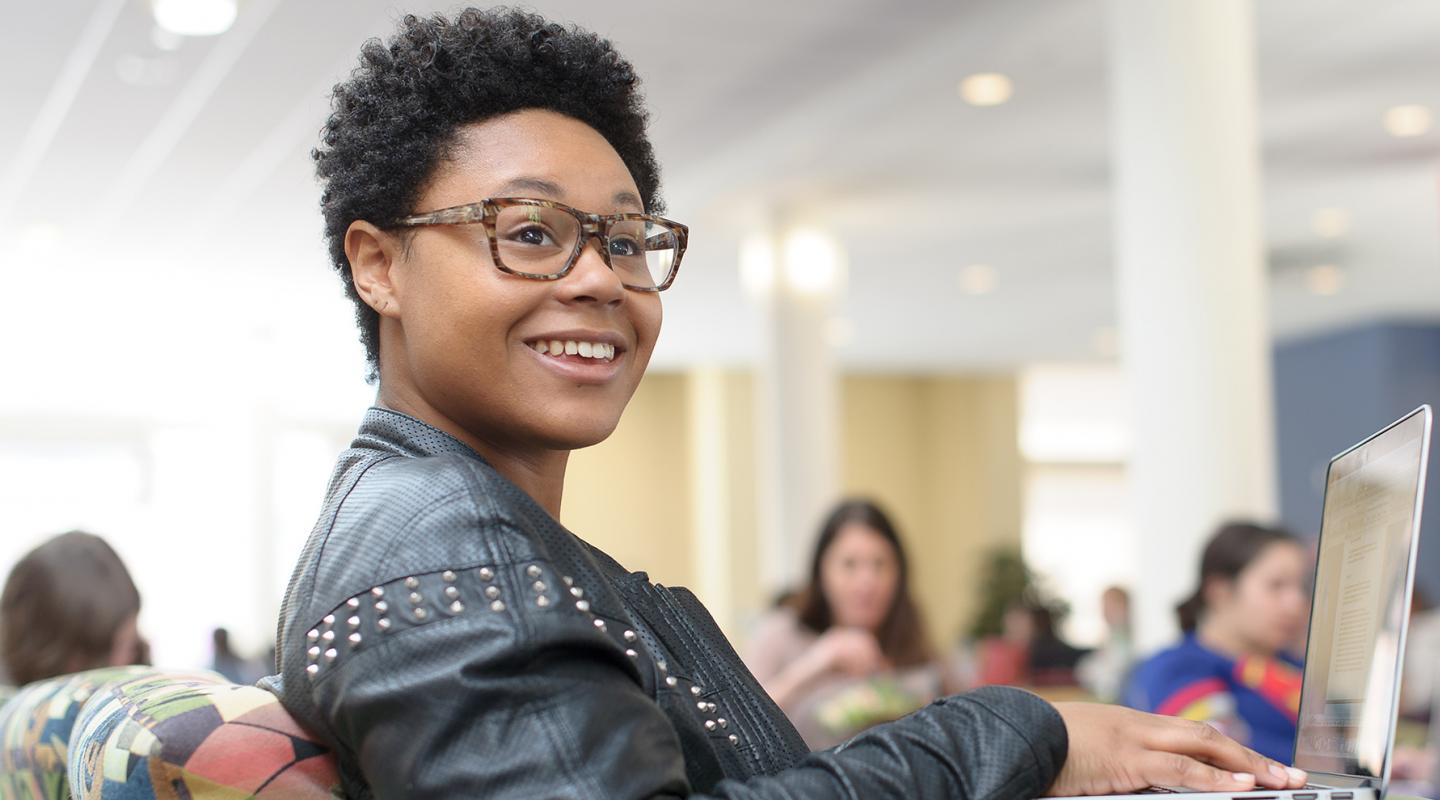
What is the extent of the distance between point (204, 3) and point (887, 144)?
12.2 ft

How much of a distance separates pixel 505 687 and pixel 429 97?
468 millimetres

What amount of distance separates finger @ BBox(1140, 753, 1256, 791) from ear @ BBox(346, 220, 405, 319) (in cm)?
59

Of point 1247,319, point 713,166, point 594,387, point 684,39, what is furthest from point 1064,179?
point 594,387

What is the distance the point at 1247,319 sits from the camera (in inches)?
199

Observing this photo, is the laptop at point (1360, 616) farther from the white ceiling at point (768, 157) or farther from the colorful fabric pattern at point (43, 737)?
the white ceiling at point (768, 157)

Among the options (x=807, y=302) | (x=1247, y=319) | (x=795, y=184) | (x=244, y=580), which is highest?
(x=795, y=184)

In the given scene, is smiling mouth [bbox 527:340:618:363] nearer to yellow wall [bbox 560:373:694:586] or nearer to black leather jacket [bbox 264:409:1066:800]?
black leather jacket [bbox 264:409:1066:800]

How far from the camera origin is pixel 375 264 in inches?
45.4

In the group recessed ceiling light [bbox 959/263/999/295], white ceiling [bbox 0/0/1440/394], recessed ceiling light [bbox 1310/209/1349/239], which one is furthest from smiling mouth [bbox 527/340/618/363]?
recessed ceiling light [bbox 959/263/999/295]

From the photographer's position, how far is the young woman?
85 cm

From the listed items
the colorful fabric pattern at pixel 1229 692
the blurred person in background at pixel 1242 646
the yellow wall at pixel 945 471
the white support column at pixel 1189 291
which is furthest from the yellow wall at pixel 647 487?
the colorful fabric pattern at pixel 1229 692

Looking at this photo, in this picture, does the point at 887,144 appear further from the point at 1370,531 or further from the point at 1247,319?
the point at 1370,531

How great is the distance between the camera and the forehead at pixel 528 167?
1.08 metres

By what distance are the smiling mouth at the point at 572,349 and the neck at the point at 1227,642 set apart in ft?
9.66
